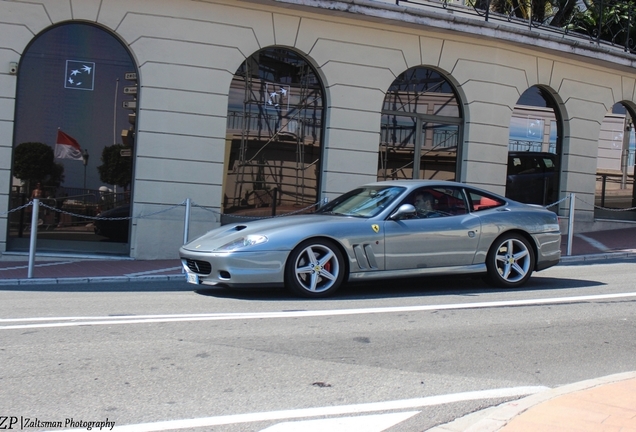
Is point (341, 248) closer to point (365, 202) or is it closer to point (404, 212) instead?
point (404, 212)

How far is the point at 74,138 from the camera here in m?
13.2

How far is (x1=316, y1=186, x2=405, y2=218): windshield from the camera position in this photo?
28.7ft

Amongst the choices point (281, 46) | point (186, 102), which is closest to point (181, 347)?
point (186, 102)

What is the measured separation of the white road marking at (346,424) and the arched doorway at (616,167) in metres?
Result: 15.3

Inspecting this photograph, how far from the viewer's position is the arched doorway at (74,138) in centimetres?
1294

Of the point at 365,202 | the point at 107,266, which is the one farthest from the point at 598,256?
the point at 107,266

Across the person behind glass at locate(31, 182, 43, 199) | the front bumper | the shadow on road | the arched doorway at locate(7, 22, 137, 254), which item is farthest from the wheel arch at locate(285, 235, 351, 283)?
the person behind glass at locate(31, 182, 43, 199)

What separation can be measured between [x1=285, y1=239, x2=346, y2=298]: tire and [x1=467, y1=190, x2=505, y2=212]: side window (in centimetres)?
202

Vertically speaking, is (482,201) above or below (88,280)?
above

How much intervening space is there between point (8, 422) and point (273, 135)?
1098 cm

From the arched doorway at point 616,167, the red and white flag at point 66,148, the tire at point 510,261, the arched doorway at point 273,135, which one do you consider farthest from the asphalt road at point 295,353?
the arched doorway at point 616,167

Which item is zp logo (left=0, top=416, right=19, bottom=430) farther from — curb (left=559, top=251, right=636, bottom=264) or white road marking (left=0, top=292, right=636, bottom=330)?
curb (left=559, top=251, right=636, bottom=264)

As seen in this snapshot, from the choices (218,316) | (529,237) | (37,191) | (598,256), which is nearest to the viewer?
(218,316)

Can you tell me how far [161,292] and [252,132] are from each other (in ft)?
19.8
